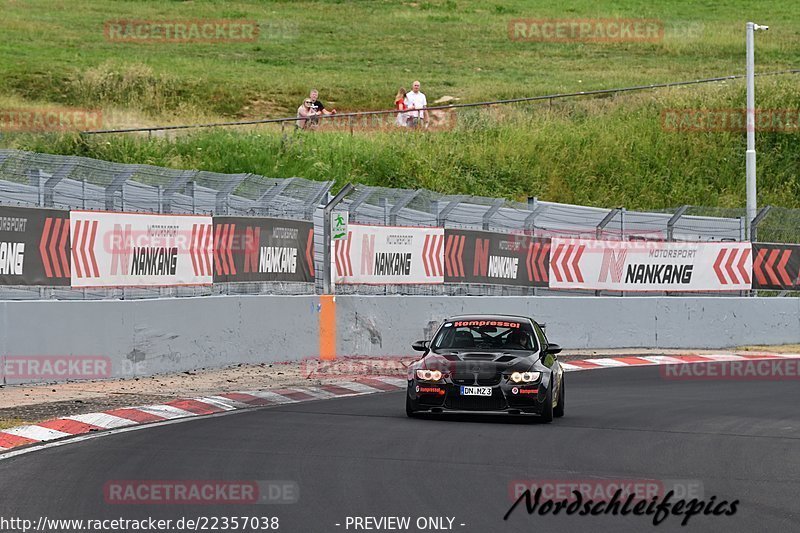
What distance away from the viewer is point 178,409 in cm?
1669

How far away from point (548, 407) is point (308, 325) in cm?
817

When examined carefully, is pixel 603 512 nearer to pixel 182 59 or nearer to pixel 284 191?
pixel 284 191

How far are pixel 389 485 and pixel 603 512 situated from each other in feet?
5.89

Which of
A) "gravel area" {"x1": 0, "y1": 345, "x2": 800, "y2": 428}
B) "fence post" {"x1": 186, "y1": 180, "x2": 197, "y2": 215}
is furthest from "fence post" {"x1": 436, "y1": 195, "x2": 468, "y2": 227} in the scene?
"fence post" {"x1": 186, "y1": 180, "x2": 197, "y2": 215}

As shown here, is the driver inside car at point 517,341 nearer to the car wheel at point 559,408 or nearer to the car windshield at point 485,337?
the car windshield at point 485,337

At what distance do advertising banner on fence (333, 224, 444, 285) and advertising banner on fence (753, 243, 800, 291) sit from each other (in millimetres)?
7854

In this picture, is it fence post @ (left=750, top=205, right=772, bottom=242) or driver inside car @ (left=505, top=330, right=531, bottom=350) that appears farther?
fence post @ (left=750, top=205, right=772, bottom=242)

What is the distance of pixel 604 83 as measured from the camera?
2317 inches

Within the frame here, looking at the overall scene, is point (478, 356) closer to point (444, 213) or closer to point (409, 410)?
point (409, 410)

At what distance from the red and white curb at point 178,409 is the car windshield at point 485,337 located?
2269 mm

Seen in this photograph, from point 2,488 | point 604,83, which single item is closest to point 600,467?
point 2,488

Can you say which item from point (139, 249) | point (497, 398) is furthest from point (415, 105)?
point (497, 398)

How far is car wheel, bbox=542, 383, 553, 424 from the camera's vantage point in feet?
52.4

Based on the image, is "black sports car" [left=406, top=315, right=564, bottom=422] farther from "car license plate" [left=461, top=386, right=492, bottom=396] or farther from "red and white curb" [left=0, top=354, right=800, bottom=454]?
"red and white curb" [left=0, top=354, right=800, bottom=454]
